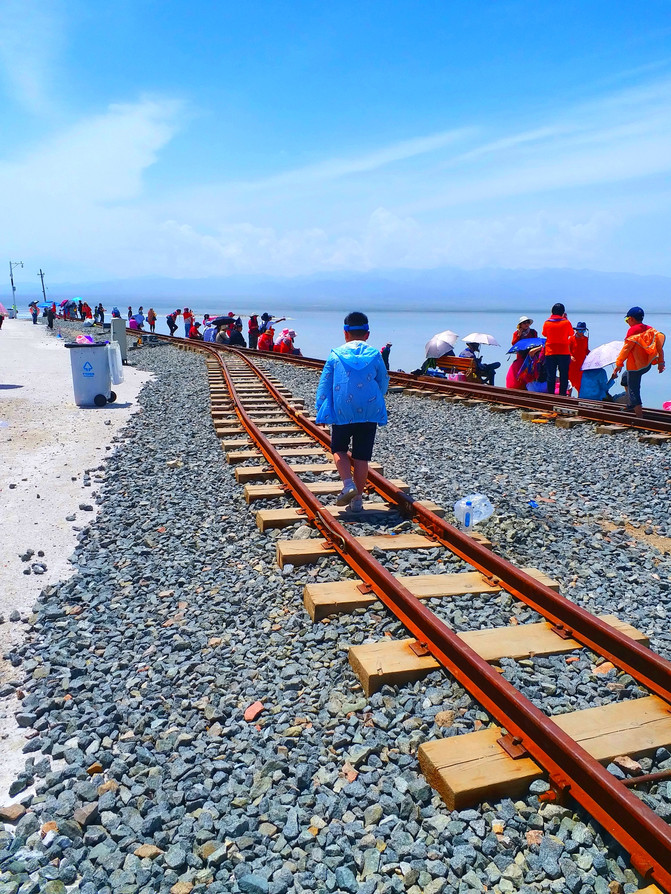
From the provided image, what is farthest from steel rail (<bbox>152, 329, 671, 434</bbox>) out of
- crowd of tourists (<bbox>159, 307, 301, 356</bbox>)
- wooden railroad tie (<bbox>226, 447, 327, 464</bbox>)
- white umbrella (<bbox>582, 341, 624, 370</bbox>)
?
crowd of tourists (<bbox>159, 307, 301, 356</bbox>)

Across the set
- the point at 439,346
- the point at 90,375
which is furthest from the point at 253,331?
the point at 90,375

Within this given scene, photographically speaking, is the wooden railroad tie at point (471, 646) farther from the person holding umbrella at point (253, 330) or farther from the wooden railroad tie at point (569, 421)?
the person holding umbrella at point (253, 330)

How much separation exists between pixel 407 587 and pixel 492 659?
2.94 feet

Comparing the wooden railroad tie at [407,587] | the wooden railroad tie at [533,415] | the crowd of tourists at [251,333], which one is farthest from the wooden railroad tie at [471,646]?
the crowd of tourists at [251,333]

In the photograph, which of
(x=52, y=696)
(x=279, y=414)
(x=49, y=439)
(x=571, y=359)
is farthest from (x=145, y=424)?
(x=571, y=359)

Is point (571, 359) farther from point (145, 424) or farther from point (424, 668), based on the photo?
point (424, 668)

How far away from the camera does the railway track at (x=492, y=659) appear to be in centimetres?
238

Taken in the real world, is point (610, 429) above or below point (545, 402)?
below

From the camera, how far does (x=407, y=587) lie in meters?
4.15

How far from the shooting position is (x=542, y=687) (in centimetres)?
313

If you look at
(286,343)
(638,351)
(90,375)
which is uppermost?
(638,351)

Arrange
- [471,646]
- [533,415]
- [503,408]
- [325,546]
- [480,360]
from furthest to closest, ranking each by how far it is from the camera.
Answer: [480,360]
[503,408]
[533,415]
[325,546]
[471,646]

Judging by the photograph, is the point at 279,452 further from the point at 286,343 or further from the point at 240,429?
the point at 286,343

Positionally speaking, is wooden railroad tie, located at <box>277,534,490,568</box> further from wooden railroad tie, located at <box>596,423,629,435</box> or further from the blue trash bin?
the blue trash bin
